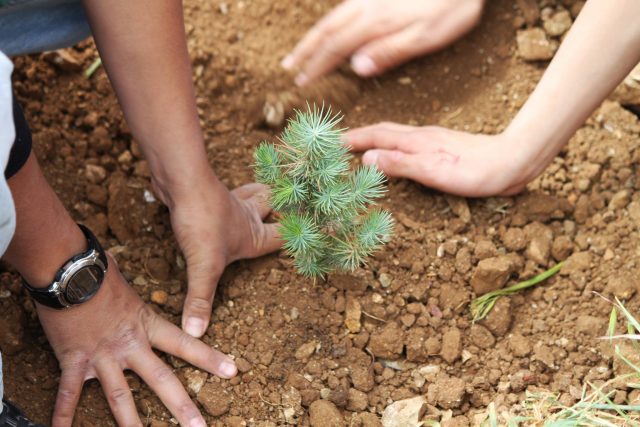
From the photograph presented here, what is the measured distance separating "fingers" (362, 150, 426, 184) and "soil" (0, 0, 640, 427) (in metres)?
0.08

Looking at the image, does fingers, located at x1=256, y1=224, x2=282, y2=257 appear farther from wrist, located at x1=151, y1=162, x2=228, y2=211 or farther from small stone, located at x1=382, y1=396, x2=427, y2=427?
small stone, located at x1=382, y1=396, x2=427, y2=427

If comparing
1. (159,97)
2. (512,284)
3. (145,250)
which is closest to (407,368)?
(512,284)

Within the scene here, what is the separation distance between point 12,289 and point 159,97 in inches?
27.5

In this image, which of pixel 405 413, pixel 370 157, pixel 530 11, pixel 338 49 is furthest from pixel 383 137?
pixel 405 413

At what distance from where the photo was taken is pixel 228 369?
2076mm

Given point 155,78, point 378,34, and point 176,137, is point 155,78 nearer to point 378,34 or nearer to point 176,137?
point 176,137

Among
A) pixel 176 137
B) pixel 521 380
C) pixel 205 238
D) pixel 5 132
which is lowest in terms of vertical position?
pixel 521 380

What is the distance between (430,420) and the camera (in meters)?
2.05

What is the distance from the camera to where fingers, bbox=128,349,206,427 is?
2002mm

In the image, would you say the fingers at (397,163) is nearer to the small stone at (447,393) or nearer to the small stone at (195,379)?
the small stone at (447,393)

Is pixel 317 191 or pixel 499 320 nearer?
pixel 317 191

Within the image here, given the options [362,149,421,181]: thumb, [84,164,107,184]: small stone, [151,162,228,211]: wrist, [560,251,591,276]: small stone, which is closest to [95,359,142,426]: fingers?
[151,162,228,211]: wrist

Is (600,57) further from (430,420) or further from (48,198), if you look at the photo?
(48,198)

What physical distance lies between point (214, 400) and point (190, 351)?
0.14 m
